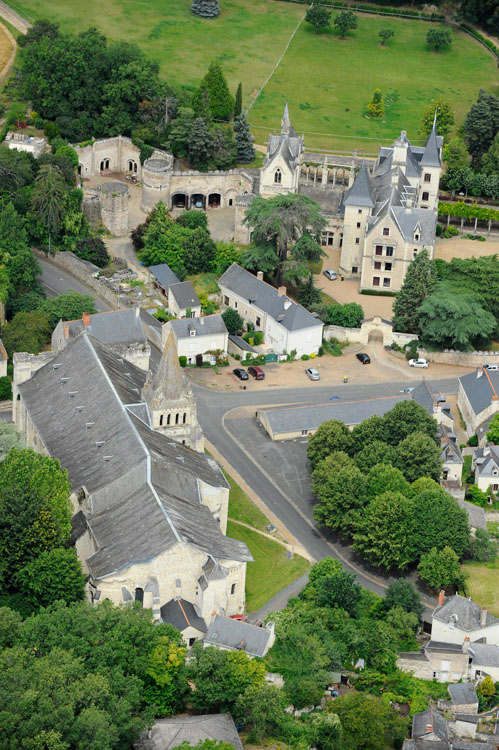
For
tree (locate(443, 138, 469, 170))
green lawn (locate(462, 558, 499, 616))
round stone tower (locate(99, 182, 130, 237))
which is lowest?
green lawn (locate(462, 558, 499, 616))

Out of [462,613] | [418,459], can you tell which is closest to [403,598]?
[462,613]

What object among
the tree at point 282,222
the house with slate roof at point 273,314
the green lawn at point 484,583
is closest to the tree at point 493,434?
the green lawn at point 484,583

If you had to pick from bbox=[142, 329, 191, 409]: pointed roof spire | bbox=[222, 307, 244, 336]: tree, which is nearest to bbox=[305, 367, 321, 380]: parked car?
bbox=[222, 307, 244, 336]: tree

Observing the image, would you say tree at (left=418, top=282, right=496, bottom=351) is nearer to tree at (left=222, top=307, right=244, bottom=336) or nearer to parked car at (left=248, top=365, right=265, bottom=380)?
parked car at (left=248, top=365, right=265, bottom=380)

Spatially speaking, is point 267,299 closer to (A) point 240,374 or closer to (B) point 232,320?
(B) point 232,320

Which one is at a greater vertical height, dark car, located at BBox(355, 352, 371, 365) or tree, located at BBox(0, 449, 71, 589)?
dark car, located at BBox(355, 352, 371, 365)

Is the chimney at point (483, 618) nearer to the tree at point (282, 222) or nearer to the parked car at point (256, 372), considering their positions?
the parked car at point (256, 372)

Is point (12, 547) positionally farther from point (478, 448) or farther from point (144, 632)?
point (478, 448)

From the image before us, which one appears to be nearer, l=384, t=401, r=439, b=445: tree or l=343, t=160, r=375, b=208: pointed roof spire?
l=384, t=401, r=439, b=445: tree
